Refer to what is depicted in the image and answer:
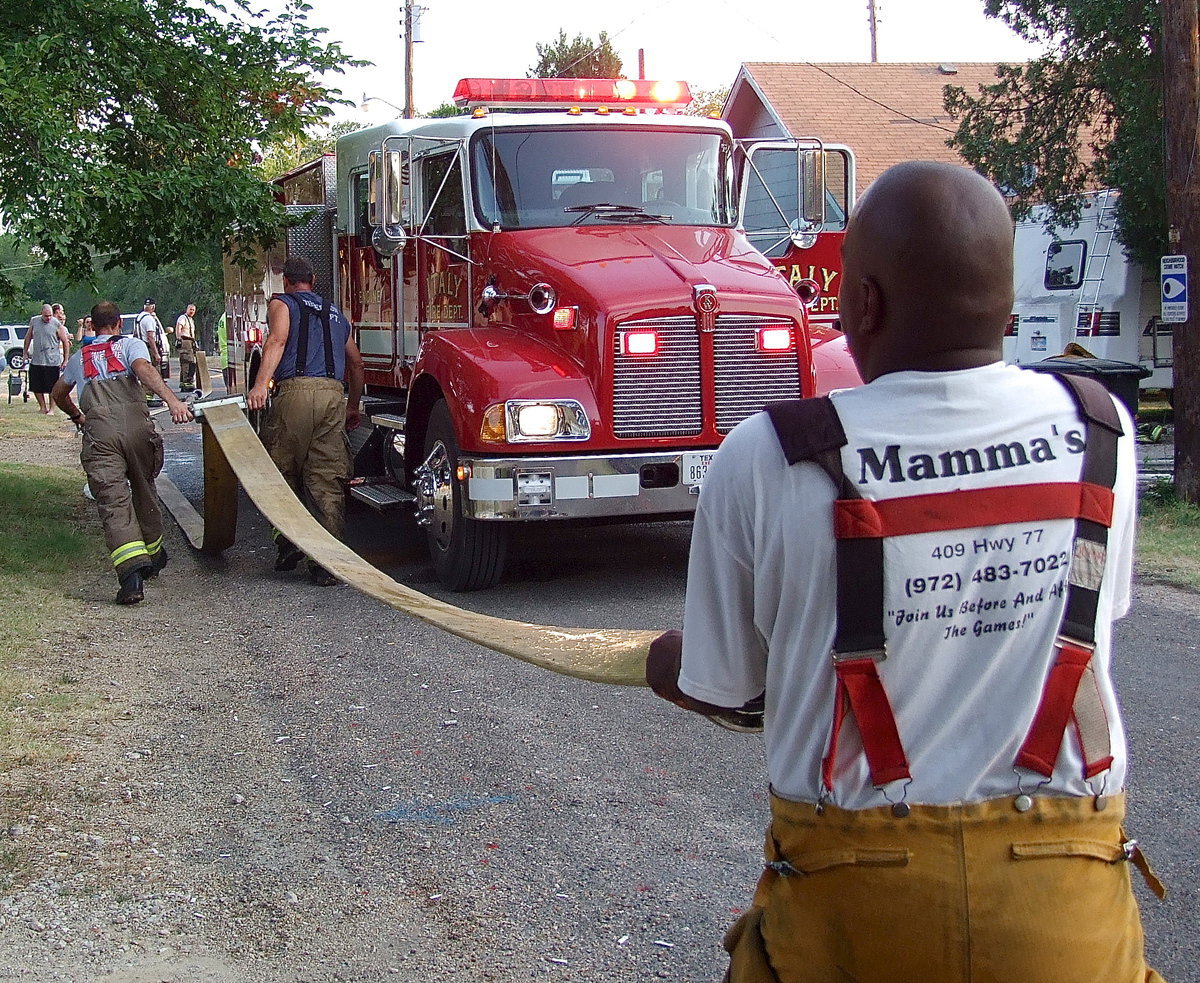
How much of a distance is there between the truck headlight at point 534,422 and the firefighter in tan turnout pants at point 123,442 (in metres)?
1.92

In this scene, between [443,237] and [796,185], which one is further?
[796,185]

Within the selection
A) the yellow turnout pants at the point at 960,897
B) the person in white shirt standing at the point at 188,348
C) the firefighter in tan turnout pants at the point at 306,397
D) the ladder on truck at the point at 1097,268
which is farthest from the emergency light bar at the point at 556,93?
the person in white shirt standing at the point at 188,348

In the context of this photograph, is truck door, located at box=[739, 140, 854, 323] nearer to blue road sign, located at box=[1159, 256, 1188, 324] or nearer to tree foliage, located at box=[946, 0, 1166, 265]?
blue road sign, located at box=[1159, 256, 1188, 324]

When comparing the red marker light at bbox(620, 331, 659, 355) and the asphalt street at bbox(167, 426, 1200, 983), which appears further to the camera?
the red marker light at bbox(620, 331, 659, 355)

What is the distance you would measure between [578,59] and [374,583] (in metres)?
32.1

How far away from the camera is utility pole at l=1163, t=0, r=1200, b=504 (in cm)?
1067

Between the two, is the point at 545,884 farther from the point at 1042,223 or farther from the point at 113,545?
the point at 1042,223

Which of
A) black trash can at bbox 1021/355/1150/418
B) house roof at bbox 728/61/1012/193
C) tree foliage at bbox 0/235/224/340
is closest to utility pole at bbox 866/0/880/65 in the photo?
house roof at bbox 728/61/1012/193

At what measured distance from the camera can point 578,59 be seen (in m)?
34.4

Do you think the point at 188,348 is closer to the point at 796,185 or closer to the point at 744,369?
the point at 796,185

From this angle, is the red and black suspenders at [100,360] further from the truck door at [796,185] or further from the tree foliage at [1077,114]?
the tree foliage at [1077,114]

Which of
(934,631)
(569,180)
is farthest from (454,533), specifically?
(934,631)

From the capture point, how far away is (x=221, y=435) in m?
7.12

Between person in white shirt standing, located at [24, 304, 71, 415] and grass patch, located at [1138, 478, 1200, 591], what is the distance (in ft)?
59.3
